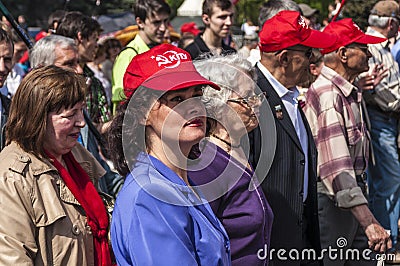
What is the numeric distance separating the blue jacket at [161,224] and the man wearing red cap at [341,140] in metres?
2.33

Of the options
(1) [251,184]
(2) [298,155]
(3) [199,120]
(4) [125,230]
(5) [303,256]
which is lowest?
(5) [303,256]

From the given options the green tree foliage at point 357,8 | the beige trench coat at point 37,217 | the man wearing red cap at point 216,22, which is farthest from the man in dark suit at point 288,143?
the green tree foliage at point 357,8

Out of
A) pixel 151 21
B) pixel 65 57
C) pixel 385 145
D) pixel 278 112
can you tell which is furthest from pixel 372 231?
pixel 151 21

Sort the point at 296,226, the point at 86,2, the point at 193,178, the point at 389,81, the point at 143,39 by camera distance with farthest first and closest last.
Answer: the point at 86,2
the point at 389,81
the point at 143,39
the point at 296,226
the point at 193,178

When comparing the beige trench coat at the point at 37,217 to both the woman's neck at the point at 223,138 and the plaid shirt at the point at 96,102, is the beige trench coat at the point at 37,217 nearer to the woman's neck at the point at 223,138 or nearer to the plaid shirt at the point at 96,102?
the woman's neck at the point at 223,138

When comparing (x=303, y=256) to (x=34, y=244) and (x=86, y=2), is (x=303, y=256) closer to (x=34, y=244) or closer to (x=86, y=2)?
(x=34, y=244)

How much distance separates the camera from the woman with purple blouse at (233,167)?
3439 mm

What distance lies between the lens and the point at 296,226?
4223 millimetres

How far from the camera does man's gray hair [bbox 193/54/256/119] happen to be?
12.3 ft

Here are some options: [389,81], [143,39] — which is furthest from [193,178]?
[389,81]

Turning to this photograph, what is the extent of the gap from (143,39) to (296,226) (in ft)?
9.69

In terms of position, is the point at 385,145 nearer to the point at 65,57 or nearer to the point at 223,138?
the point at 65,57

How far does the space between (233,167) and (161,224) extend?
112cm

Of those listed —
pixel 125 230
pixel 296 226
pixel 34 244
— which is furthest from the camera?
pixel 296 226
